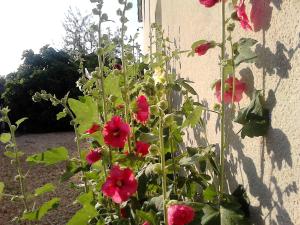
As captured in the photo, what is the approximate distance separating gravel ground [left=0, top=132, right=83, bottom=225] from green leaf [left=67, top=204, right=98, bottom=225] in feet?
5.30

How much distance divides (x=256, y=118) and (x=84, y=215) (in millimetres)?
1052

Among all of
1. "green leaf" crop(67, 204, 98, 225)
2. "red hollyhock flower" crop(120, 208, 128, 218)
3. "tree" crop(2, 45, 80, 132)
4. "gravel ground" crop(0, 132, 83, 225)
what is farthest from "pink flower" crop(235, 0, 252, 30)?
"tree" crop(2, 45, 80, 132)

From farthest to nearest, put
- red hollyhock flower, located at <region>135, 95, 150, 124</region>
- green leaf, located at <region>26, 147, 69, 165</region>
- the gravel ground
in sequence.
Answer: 1. the gravel ground
2. green leaf, located at <region>26, 147, 69, 165</region>
3. red hollyhock flower, located at <region>135, 95, 150, 124</region>

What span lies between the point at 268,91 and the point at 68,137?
31.6 ft

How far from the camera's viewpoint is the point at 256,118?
3.92 feet

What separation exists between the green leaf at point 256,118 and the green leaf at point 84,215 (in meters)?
0.96

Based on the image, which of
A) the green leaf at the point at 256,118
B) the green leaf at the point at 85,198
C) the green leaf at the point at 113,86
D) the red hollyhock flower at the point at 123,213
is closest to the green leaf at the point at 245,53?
the green leaf at the point at 256,118

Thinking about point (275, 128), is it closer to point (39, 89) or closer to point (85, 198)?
point (85, 198)

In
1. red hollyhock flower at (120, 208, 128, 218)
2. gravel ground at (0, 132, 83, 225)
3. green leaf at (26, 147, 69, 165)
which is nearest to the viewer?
red hollyhock flower at (120, 208, 128, 218)

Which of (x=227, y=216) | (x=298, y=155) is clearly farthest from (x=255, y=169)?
(x=298, y=155)

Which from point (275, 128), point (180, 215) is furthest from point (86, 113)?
point (275, 128)

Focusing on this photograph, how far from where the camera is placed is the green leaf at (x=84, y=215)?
75.0 inches

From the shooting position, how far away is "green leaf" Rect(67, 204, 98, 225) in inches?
75.0

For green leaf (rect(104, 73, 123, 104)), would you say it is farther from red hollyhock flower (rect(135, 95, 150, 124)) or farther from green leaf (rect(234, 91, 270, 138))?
green leaf (rect(234, 91, 270, 138))
